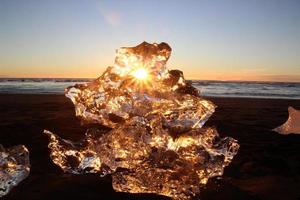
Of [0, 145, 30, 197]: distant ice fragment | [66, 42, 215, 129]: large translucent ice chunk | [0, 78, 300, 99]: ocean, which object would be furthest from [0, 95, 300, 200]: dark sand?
[0, 78, 300, 99]: ocean

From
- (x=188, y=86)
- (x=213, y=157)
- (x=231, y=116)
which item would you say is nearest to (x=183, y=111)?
(x=188, y=86)

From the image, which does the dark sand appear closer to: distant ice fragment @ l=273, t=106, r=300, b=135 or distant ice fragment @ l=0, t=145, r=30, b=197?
distant ice fragment @ l=0, t=145, r=30, b=197

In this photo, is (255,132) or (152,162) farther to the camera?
(255,132)

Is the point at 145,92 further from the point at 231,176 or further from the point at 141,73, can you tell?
the point at 231,176

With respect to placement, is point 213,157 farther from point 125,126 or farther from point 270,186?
point 125,126

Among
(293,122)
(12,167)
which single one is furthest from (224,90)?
(12,167)

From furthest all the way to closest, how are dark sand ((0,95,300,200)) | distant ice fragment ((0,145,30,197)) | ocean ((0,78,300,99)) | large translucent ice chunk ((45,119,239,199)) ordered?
ocean ((0,78,300,99)) < large translucent ice chunk ((45,119,239,199)) < dark sand ((0,95,300,200)) < distant ice fragment ((0,145,30,197))

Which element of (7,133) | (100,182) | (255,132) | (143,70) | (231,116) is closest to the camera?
(100,182)

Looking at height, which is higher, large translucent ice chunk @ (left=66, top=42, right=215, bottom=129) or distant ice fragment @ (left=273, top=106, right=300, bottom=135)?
large translucent ice chunk @ (left=66, top=42, right=215, bottom=129)
